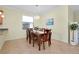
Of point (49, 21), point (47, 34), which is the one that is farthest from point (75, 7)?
point (47, 34)

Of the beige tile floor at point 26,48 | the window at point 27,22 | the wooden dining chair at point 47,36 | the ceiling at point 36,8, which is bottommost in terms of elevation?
the beige tile floor at point 26,48

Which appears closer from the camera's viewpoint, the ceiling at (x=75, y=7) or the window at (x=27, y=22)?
the window at (x=27, y=22)

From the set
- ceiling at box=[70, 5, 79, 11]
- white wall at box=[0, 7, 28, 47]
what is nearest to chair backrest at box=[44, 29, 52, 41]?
white wall at box=[0, 7, 28, 47]

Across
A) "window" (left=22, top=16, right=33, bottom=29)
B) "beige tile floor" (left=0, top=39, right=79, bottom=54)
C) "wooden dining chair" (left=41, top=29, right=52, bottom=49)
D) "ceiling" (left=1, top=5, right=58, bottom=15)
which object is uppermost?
"ceiling" (left=1, top=5, right=58, bottom=15)

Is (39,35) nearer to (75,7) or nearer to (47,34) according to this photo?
(47,34)

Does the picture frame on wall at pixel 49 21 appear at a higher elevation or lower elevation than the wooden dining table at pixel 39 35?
higher

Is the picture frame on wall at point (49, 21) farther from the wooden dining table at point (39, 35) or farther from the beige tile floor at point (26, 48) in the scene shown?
the beige tile floor at point (26, 48)

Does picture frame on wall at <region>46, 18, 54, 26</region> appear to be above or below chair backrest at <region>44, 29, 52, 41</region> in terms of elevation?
above

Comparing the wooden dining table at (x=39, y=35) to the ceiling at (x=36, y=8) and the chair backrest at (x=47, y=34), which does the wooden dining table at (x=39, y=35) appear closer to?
the chair backrest at (x=47, y=34)

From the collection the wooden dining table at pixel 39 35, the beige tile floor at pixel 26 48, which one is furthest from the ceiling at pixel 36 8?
the beige tile floor at pixel 26 48

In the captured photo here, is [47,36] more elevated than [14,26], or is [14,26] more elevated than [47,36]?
[14,26]

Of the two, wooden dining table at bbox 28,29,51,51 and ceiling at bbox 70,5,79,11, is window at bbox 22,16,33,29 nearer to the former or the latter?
wooden dining table at bbox 28,29,51,51

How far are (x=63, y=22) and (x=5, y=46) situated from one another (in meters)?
1.79
